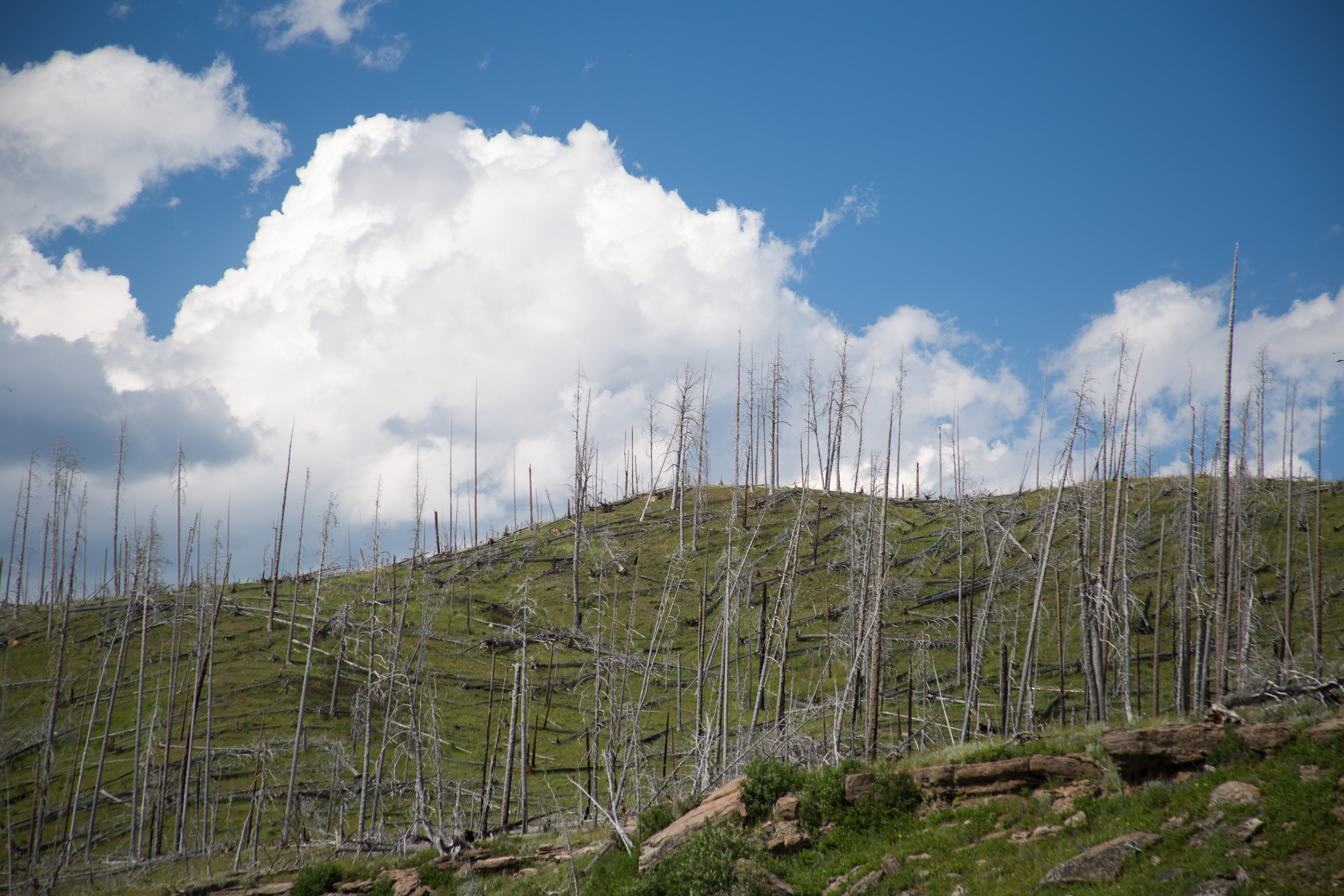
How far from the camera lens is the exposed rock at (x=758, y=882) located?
542 inches

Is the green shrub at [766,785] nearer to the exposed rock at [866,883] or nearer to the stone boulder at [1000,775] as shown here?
the stone boulder at [1000,775]

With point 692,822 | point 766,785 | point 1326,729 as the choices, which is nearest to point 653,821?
point 692,822

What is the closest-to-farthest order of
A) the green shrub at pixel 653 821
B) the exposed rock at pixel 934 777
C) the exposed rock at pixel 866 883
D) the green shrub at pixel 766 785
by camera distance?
the exposed rock at pixel 866 883 < the exposed rock at pixel 934 777 < the green shrub at pixel 766 785 < the green shrub at pixel 653 821

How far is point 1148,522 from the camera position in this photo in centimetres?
4516

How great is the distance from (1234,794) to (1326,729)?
1.88m

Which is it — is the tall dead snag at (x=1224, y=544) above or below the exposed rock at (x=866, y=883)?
above

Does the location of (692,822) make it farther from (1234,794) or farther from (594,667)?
(594,667)

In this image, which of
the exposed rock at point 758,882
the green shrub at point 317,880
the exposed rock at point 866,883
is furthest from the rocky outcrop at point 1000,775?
the green shrub at point 317,880

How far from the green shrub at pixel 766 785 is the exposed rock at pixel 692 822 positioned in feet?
0.67

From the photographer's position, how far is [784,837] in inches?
614

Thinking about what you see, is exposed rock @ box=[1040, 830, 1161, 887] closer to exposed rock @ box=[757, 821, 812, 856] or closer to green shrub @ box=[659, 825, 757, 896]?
exposed rock @ box=[757, 821, 812, 856]

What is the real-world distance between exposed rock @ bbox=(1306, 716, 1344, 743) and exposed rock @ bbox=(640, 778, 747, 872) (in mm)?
10894

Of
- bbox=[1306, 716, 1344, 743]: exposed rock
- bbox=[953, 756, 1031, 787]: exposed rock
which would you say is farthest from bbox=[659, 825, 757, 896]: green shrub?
bbox=[1306, 716, 1344, 743]: exposed rock

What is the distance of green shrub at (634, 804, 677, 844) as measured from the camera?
1772 cm
